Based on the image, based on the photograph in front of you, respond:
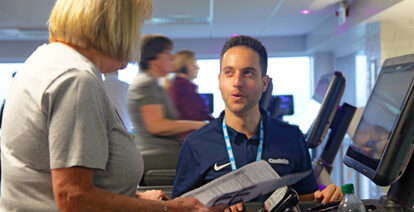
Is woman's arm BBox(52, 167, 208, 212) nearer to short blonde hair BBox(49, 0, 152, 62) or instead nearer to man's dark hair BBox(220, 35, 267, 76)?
short blonde hair BBox(49, 0, 152, 62)

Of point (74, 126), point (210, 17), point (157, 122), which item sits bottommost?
point (157, 122)

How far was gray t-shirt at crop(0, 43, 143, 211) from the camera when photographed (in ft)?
2.78

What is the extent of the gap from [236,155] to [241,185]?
339 mm

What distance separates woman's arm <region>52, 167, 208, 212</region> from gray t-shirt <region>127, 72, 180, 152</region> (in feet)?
5.31

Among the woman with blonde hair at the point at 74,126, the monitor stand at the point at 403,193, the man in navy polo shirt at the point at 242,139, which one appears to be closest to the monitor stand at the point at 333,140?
the man in navy polo shirt at the point at 242,139

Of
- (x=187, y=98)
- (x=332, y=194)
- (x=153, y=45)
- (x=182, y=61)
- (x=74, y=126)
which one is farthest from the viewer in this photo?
(x=182, y=61)

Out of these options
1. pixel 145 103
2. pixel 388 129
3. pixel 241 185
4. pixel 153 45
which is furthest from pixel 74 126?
pixel 153 45

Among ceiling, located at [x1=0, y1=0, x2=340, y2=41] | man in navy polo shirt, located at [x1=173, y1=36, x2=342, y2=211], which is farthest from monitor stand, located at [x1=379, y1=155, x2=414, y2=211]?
ceiling, located at [x1=0, y1=0, x2=340, y2=41]

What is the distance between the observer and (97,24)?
94 cm

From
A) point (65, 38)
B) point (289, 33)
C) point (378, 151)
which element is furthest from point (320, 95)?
point (289, 33)

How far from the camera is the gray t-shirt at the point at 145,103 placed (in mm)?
2531

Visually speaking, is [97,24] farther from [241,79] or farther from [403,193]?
[403,193]

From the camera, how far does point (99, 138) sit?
88 centimetres

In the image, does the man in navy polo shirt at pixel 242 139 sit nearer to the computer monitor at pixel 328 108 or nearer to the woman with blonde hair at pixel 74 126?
the woman with blonde hair at pixel 74 126
